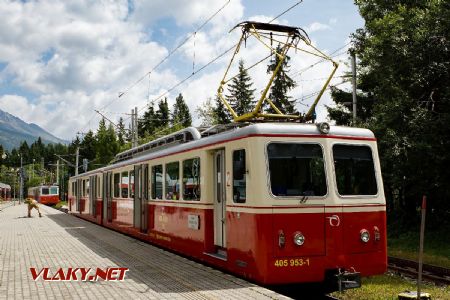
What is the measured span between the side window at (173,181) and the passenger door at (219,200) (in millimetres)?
2116

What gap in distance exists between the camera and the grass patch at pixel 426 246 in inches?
615

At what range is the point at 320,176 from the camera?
923 centimetres

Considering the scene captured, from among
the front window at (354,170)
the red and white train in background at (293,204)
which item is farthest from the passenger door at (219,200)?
the front window at (354,170)

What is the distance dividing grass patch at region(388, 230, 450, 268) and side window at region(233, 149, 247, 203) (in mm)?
7725

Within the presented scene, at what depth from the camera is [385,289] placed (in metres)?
10.2

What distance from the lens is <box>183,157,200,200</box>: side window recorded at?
37.9ft

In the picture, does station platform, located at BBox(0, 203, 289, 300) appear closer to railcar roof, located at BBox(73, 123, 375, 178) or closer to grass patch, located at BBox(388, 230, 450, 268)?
railcar roof, located at BBox(73, 123, 375, 178)

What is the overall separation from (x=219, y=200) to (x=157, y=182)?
4.28 m

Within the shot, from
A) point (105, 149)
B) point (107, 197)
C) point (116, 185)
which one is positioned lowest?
point (107, 197)

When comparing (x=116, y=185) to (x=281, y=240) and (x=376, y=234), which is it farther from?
(x=376, y=234)

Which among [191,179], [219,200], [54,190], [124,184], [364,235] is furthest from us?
[54,190]

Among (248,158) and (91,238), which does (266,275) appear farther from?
(91,238)

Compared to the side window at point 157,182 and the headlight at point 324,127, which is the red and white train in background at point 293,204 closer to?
the headlight at point 324,127

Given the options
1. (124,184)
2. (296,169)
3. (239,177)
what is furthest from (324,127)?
(124,184)
